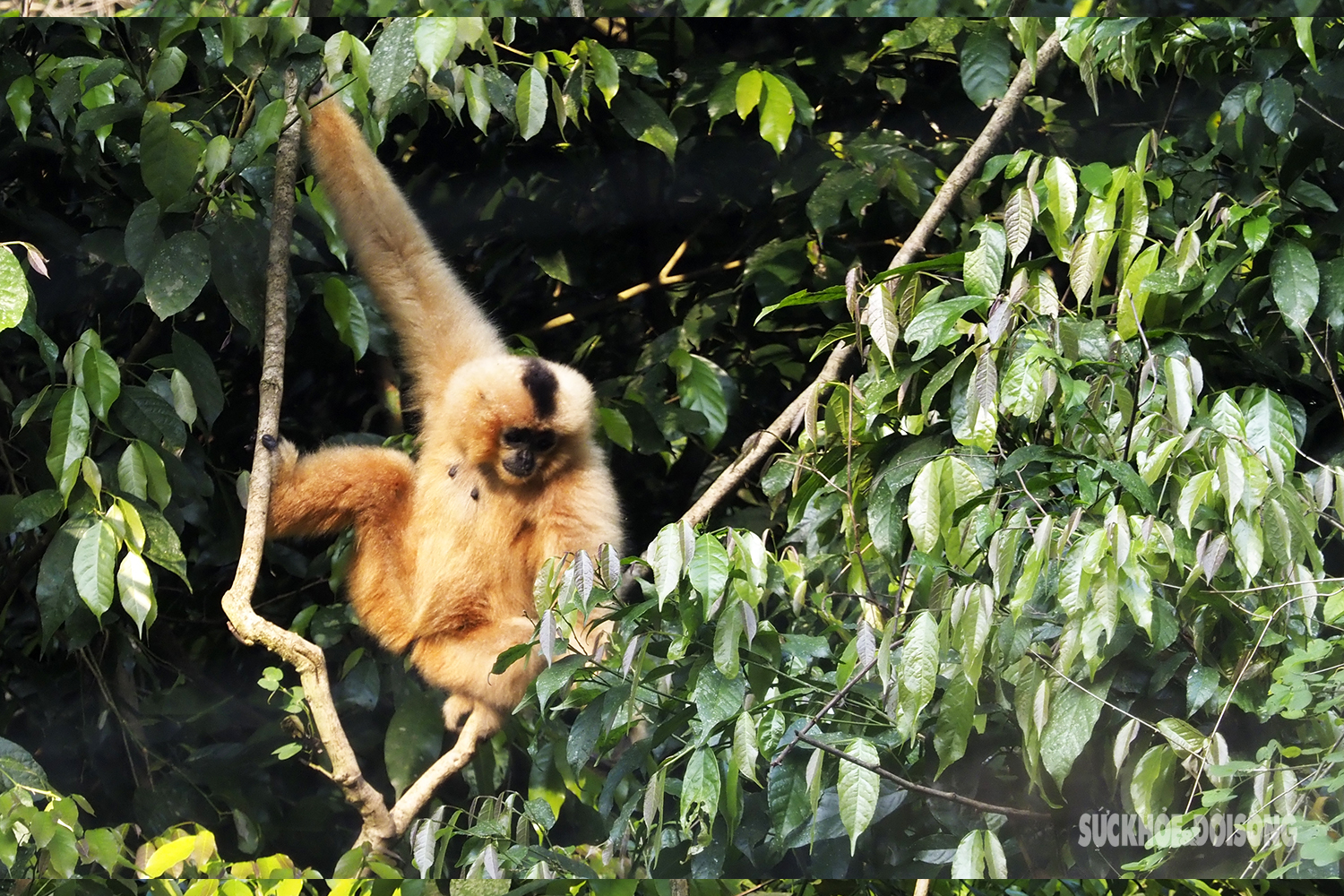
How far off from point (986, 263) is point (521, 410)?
843 millimetres

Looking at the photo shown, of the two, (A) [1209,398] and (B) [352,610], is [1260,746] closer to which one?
(A) [1209,398]

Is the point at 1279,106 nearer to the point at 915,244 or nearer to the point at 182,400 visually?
the point at 915,244

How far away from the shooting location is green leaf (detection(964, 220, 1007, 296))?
57.2 inches

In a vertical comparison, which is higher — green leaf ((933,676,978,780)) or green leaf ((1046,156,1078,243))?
green leaf ((1046,156,1078,243))

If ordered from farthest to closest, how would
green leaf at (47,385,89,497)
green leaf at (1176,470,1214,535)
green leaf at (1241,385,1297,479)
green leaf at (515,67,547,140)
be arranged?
green leaf at (515,67,547,140)
green leaf at (47,385,89,497)
green leaf at (1241,385,1297,479)
green leaf at (1176,470,1214,535)

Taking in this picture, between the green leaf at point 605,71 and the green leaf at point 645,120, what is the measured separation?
66 mm

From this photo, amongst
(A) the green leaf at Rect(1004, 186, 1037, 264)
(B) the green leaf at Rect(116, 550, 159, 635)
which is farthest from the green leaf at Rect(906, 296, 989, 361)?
(B) the green leaf at Rect(116, 550, 159, 635)

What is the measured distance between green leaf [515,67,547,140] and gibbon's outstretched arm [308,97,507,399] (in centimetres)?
30

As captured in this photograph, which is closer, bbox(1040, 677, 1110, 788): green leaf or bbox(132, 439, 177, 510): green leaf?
bbox(1040, 677, 1110, 788): green leaf

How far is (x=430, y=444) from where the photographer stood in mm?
1938

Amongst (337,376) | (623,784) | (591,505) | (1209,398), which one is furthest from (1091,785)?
(337,376)

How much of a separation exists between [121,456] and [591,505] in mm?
774

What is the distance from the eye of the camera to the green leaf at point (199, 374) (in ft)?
6.01

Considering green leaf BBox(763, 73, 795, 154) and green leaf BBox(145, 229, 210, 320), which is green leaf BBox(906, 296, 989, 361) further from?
green leaf BBox(145, 229, 210, 320)
